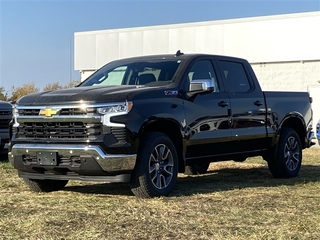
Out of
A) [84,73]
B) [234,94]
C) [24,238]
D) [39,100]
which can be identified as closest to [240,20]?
[84,73]

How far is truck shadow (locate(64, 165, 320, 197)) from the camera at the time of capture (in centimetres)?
820

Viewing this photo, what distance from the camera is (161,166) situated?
293 inches

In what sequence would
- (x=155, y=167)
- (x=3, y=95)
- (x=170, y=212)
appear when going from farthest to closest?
(x=3, y=95), (x=155, y=167), (x=170, y=212)

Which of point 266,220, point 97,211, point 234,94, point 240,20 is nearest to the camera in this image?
point 266,220

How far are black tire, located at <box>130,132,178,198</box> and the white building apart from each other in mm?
20672

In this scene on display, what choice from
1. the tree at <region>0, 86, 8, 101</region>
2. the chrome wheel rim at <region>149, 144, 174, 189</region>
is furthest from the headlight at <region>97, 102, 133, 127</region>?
the tree at <region>0, 86, 8, 101</region>

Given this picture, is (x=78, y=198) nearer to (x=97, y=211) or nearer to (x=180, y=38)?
(x=97, y=211)

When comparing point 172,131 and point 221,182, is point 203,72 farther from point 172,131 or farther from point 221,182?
point 221,182

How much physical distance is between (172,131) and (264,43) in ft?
69.3

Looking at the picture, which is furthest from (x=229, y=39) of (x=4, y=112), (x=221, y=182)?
(x=221, y=182)

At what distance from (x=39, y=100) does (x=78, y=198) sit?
1284 mm

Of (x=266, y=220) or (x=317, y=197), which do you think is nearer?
(x=266, y=220)

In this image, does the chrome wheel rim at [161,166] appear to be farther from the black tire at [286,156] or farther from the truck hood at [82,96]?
the black tire at [286,156]

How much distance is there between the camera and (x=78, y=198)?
7348 mm
